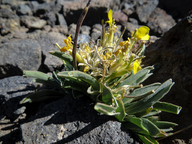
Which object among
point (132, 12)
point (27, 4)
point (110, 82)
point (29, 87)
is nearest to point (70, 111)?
point (110, 82)

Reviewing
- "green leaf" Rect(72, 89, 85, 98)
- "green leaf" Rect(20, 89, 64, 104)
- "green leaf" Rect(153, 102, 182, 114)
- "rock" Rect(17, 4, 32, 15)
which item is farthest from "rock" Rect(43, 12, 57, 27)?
"green leaf" Rect(153, 102, 182, 114)

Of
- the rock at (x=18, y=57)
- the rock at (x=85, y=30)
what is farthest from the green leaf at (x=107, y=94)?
the rock at (x=85, y=30)

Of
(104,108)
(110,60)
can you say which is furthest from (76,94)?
(110,60)

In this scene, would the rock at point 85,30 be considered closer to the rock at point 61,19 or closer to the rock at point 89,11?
the rock at point 89,11

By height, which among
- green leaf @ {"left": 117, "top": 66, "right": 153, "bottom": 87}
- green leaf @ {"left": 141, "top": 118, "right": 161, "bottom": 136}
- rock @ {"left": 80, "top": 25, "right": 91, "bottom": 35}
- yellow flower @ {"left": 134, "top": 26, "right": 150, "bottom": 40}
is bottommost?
green leaf @ {"left": 141, "top": 118, "right": 161, "bottom": 136}

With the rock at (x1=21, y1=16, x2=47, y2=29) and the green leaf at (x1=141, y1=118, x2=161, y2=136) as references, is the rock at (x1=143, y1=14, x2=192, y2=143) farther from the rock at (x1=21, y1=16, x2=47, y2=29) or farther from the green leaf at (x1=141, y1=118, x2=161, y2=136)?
the rock at (x1=21, y1=16, x2=47, y2=29)

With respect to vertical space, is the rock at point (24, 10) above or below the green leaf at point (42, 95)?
above
